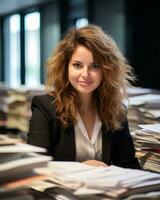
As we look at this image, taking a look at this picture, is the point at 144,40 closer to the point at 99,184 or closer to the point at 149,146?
the point at 149,146

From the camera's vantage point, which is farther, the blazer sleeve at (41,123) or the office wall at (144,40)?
the office wall at (144,40)

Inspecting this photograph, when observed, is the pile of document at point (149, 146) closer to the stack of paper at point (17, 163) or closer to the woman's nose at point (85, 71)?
the woman's nose at point (85, 71)

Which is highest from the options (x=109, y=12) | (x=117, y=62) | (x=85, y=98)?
(x=109, y=12)

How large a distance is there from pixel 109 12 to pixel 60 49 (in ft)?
8.95

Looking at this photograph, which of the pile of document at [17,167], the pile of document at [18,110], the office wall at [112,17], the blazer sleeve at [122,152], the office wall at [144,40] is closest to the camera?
the pile of document at [17,167]

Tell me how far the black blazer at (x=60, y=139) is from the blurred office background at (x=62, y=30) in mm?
804

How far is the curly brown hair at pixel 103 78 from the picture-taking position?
66.9 inches

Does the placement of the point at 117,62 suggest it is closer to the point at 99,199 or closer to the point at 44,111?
the point at 44,111

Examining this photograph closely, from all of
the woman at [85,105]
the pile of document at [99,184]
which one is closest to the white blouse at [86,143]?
the woman at [85,105]

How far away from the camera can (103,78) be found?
1.75 meters

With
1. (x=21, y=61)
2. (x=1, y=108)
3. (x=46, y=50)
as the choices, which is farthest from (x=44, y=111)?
(x=21, y=61)

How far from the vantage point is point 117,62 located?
70.4 inches

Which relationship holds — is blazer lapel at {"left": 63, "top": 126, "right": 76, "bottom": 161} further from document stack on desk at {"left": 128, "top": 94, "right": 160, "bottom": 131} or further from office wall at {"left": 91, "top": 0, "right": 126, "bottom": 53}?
office wall at {"left": 91, "top": 0, "right": 126, "bottom": 53}

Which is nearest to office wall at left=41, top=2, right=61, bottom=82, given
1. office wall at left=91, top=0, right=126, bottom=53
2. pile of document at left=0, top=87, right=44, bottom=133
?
office wall at left=91, top=0, right=126, bottom=53
